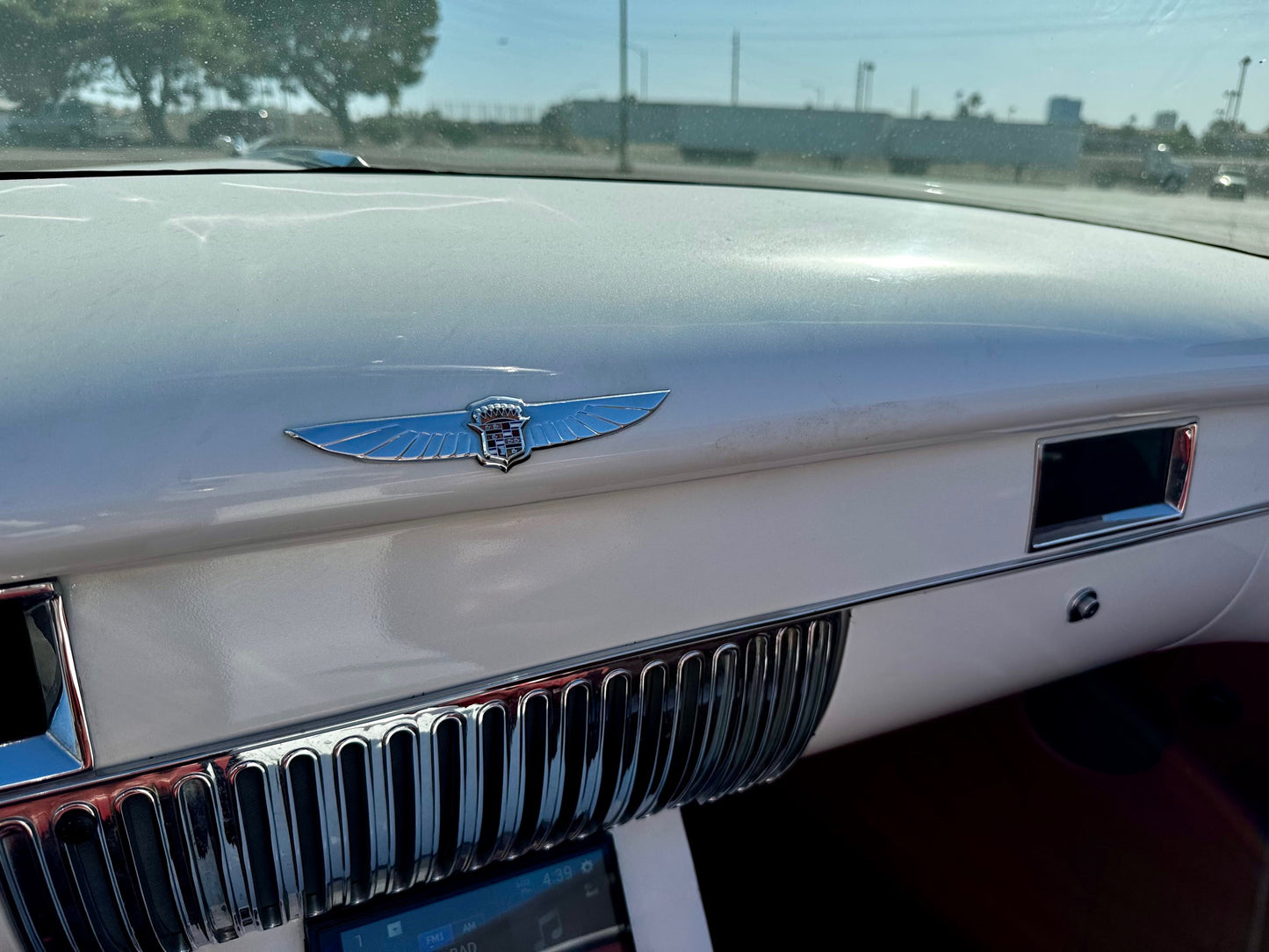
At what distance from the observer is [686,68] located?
64.9 inches

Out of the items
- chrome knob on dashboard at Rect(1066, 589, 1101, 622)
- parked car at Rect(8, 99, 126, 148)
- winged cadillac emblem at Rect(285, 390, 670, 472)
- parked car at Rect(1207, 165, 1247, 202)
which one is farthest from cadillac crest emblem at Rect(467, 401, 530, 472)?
parked car at Rect(1207, 165, 1247, 202)

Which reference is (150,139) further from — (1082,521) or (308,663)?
(1082,521)

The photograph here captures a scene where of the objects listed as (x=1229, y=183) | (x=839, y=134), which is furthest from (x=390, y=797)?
(x=1229, y=183)

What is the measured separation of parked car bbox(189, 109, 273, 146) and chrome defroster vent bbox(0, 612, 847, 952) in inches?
30.8

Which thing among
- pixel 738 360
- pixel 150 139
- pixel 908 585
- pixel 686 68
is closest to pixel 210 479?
pixel 738 360

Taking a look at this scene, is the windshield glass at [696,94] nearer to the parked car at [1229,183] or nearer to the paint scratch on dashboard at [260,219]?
the parked car at [1229,183]

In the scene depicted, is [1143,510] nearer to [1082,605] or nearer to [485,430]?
[1082,605]

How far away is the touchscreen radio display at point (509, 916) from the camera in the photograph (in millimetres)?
1344

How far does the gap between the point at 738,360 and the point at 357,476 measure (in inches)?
16.6

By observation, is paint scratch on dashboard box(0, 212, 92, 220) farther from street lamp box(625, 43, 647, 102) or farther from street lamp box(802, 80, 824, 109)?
street lamp box(802, 80, 824, 109)

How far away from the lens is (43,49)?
1205 mm

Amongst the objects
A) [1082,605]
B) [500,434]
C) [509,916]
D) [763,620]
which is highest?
[500,434]

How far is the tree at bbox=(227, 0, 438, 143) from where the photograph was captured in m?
1.30

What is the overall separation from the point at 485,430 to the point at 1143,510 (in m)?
1.05
